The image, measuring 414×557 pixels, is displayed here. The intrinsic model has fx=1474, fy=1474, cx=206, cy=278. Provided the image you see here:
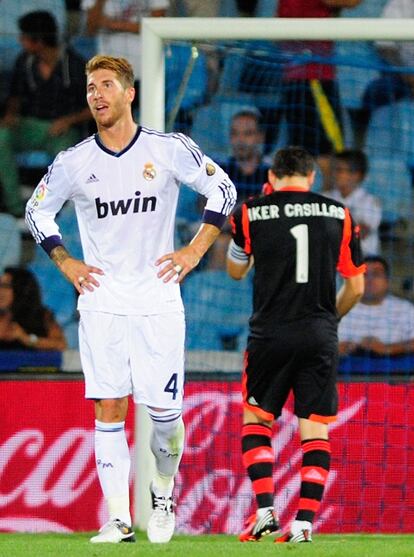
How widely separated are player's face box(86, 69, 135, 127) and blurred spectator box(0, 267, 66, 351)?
13.2 feet

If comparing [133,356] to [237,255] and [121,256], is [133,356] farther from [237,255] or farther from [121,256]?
[237,255]

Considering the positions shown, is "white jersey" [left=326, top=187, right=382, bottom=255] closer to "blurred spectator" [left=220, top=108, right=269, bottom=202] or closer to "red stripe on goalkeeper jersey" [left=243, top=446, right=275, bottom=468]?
"blurred spectator" [left=220, top=108, right=269, bottom=202]

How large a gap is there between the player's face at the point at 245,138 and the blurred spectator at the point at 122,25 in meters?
1.31

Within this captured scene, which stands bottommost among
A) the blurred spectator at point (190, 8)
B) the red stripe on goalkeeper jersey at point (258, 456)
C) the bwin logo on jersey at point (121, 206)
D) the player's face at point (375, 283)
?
the red stripe on goalkeeper jersey at point (258, 456)

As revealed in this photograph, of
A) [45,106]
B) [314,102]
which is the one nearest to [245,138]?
[314,102]

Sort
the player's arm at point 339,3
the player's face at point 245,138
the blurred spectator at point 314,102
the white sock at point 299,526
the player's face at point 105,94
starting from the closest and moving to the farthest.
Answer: the player's face at point 105,94, the white sock at point 299,526, the blurred spectator at point 314,102, the player's face at point 245,138, the player's arm at point 339,3

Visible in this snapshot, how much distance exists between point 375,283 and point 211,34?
2.53m

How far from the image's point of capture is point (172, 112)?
8.41 meters

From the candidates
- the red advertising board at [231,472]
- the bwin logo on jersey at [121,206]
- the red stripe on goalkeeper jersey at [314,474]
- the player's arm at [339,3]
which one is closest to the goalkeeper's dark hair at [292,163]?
the bwin logo on jersey at [121,206]

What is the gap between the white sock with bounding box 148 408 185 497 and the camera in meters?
6.52

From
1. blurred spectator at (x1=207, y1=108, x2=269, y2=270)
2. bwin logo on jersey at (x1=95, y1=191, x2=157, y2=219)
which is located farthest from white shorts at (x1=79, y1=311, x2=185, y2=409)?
blurred spectator at (x1=207, y1=108, x2=269, y2=270)

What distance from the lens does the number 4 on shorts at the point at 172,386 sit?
21.1 ft

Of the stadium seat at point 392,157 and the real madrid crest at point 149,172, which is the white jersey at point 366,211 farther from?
the real madrid crest at point 149,172

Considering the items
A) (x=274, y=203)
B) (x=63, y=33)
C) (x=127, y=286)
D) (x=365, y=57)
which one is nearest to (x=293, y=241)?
(x=274, y=203)
